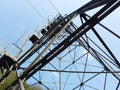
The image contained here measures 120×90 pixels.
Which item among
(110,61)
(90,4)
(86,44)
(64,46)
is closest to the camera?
(64,46)

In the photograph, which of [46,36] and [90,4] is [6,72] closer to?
[46,36]

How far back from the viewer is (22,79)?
348 inches

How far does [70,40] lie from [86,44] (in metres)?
4.16

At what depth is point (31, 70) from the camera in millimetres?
8883

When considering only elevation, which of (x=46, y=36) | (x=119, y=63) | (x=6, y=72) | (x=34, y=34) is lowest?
(x=119, y=63)

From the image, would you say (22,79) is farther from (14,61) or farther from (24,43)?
(24,43)

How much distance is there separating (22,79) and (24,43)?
16.0 ft

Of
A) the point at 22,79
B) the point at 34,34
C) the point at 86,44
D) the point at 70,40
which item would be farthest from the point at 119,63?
the point at 34,34

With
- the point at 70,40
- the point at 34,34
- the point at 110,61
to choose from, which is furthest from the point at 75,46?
the point at 70,40

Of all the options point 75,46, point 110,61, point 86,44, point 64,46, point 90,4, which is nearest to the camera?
point 64,46

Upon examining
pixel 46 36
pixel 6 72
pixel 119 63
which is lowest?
pixel 119 63

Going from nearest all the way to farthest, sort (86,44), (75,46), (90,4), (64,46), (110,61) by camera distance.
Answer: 1. (64,46)
2. (90,4)
3. (110,61)
4. (86,44)
5. (75,46)

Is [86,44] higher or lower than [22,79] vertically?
higher

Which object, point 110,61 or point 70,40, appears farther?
point 110,61
